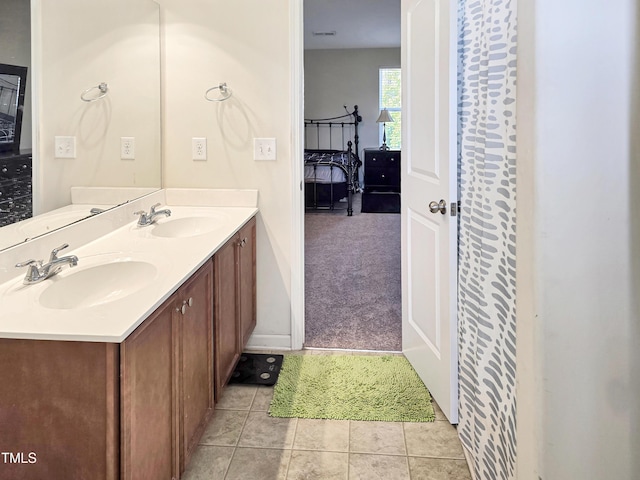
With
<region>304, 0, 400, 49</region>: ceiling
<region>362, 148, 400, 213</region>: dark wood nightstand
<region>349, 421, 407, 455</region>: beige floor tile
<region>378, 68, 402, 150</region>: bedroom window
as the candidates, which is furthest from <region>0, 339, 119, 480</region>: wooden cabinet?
<region>378, 68, 402, 150</region>: bedroom window

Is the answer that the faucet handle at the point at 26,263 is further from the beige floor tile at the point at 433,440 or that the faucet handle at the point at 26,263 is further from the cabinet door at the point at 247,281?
the beige floor tile at the point at 433,440

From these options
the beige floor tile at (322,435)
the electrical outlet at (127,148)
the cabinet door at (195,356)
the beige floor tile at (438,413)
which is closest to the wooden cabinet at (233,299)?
the cabinet door at (195,356)

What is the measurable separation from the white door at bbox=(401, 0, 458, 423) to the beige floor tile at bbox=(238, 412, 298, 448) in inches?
25.7

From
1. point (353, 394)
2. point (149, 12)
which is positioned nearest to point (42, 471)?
point (353, 394)

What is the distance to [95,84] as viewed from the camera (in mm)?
2057

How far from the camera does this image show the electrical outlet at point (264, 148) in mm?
2664

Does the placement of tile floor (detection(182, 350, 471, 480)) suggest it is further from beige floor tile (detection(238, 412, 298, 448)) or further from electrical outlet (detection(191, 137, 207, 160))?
electrical outlet (detection(191, 137, 207, 160))

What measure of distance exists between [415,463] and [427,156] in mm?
1229

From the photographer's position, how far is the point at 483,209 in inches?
61.5

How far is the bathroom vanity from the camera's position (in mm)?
1096

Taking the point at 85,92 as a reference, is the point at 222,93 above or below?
above

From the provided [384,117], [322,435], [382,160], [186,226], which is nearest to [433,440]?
[322,435]

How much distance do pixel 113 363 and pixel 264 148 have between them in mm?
1750

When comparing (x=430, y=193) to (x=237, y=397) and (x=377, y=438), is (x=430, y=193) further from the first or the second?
(x=237, y=397)
